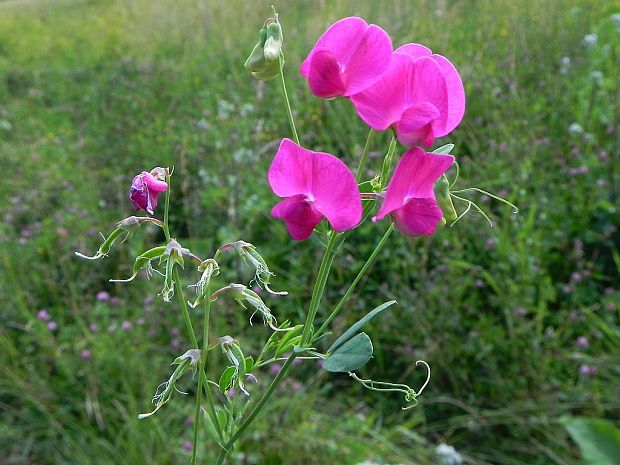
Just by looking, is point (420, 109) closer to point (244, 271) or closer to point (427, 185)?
point (427, 185)

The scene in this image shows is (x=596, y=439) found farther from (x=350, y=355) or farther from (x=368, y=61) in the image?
(x=368, y=61)

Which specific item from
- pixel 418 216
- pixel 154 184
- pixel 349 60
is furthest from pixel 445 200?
pixel 154 184

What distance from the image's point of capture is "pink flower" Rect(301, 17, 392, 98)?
617 mm

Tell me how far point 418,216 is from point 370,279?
1.75 meters

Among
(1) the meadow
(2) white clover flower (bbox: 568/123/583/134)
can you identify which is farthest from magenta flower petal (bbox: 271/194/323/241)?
(2) white clover flower (bbox: 568/123/583/134)


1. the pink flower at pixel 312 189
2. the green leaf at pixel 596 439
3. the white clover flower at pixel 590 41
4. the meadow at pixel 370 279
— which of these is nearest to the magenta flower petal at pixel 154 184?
the pink flower at pixel 312 189

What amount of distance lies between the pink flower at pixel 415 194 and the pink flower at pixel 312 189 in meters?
0.03

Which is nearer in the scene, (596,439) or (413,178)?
(413,178)

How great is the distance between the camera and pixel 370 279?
237cm

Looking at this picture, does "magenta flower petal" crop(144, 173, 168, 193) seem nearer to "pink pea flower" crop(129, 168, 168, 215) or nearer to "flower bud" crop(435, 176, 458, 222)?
"pink pea flower" crop(129, 168, 168, 215)

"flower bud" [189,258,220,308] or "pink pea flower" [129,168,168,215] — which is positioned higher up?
"pink pea flower" [129,168,168,215]

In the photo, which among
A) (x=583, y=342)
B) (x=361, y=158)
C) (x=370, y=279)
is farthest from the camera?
(x=370, y=279)

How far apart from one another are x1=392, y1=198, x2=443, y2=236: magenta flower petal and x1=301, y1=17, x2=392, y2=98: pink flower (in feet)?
0.36

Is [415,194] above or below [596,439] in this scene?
above
